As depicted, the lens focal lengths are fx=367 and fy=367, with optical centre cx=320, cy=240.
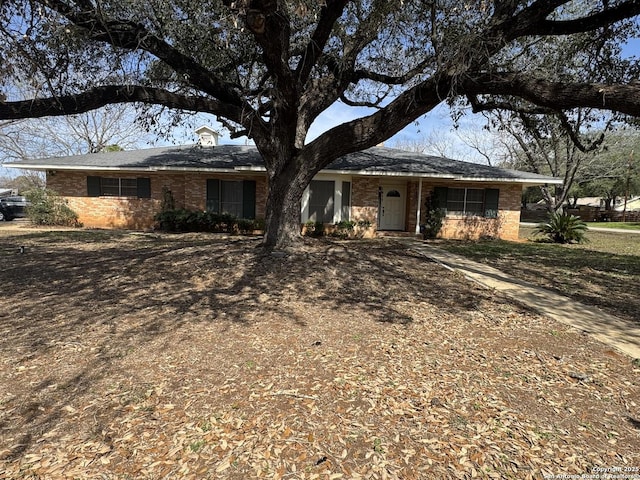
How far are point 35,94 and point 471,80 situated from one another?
8195 mm

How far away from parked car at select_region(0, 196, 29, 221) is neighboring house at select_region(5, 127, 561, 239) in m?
5.96

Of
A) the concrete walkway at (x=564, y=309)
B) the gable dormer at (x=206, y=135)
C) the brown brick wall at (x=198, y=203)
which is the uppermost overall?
the gable dormer at (x=206, y=135)

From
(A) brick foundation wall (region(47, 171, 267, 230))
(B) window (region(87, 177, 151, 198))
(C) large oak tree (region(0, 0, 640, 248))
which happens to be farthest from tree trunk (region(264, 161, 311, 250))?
(B) window (region(87, 177, 151, 198))

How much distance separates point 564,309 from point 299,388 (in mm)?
4564

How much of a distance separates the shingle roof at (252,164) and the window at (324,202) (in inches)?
35.5

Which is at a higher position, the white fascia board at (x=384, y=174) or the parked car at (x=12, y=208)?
the white fascia board at (x=384, y=174)

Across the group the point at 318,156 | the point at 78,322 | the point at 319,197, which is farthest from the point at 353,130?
the point at 319,197

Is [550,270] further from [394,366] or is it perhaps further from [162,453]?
[162,453]

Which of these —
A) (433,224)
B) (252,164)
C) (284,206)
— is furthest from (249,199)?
(433,224)

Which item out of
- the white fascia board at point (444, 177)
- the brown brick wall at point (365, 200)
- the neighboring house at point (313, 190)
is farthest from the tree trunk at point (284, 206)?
the brown brick wall at point (365, 200)

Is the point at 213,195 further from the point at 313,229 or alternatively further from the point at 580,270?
the point at 580,270

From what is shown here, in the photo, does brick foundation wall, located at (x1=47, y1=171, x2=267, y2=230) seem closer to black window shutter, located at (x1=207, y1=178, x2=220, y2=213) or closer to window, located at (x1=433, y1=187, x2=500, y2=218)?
black window shutter, located at (x1=207, y1=178, x2=220, y2=213)

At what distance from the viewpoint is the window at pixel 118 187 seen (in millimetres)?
15922

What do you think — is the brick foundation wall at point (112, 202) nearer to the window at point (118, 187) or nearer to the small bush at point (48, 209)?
the window at point (118, 187)
